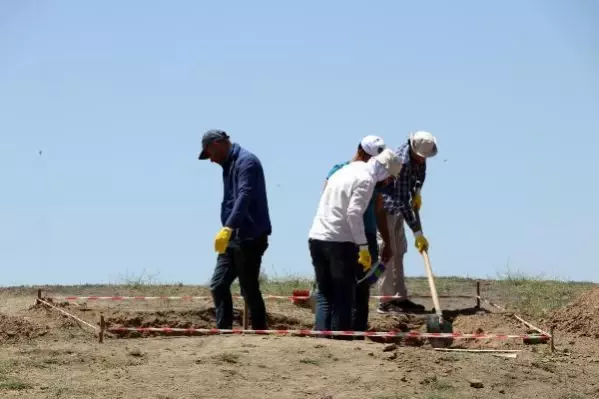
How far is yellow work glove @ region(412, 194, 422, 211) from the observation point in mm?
12336

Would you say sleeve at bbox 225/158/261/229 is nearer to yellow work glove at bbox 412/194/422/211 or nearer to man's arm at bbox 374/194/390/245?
man's arm at bbox 374/194/390/245

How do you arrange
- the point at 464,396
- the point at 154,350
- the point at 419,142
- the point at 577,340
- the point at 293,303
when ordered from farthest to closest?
the point at 293,303 < the point at 419,142 < the point at 577,340 < the point at 154,350 < the point at 464,396

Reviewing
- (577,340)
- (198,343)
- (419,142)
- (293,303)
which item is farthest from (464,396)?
(293,303)

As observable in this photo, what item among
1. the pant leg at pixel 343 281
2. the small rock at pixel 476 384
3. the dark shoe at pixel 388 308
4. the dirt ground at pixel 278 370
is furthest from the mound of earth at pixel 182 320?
the small rock at pixel 476 384

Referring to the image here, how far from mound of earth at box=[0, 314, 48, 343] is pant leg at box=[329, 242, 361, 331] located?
2.96 meters

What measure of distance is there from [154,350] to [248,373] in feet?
3.73

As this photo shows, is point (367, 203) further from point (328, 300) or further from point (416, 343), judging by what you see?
point (416, 343)

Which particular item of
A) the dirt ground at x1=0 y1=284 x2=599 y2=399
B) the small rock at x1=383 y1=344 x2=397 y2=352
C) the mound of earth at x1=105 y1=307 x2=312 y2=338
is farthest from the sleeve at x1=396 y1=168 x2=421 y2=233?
the small rock at x1=383 y1=344 x2=397 y2=352

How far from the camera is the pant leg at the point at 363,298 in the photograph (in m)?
10.1

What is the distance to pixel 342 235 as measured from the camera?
9.60 meters

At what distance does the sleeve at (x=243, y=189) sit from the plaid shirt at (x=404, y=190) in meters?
2.23

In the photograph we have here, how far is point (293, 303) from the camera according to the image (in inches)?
544

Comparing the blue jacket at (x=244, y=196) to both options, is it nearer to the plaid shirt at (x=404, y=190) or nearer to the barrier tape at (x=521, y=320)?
the plaid shirt at (x=404, y=190)

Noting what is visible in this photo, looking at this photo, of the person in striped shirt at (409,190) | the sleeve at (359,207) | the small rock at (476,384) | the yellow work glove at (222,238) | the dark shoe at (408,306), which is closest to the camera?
the small rock at (476,384)
